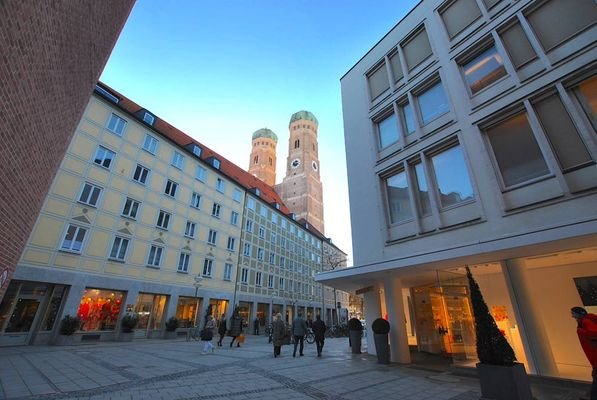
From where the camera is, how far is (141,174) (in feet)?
73.6

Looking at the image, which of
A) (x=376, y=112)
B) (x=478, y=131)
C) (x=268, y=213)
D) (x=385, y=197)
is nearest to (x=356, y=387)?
(x=385, y=197)

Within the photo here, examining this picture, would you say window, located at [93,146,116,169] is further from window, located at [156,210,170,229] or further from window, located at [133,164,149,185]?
window, located at [156,210,170,229]

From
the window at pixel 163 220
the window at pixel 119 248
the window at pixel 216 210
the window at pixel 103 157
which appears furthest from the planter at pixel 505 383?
the window at pixel 216 210

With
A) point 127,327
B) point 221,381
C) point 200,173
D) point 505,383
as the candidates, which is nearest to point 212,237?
point 200,173

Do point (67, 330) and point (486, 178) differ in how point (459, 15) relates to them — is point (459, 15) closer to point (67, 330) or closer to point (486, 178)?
point (486, 178)

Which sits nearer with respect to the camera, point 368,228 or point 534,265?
point 534,265

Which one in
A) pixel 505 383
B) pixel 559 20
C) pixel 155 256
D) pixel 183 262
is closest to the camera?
pixel 505 383

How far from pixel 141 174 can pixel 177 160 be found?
13.2 ft

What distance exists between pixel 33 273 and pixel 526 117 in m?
24.5

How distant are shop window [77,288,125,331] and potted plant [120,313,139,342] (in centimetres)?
83

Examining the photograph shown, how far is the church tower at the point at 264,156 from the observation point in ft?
280

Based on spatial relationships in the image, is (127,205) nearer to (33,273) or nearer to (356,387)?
(33,273)

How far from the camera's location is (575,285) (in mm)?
9695

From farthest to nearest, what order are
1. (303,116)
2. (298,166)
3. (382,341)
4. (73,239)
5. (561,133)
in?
1. (303,116)
2. (298,166)
3. (73,239)
4. (382,341)
5. (561,133)
